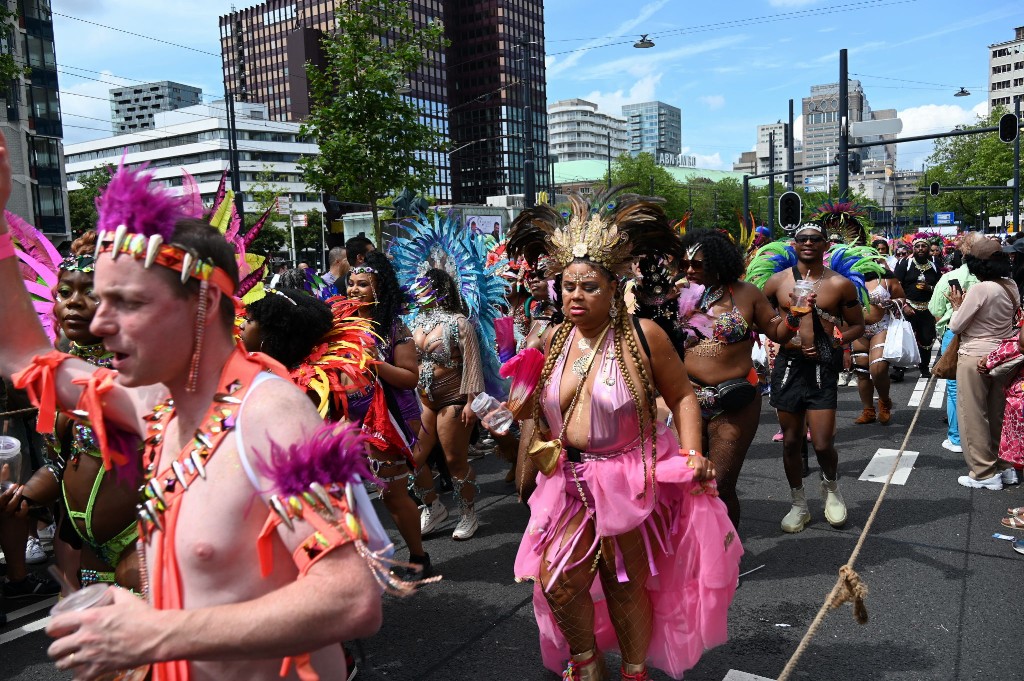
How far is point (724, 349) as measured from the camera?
195 inches

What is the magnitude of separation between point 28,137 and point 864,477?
153ft

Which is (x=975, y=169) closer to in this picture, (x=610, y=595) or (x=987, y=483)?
(x=987, y=483)

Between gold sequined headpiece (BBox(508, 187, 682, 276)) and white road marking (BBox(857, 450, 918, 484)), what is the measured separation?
14.1 ft

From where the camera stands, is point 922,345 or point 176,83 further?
point 176,83

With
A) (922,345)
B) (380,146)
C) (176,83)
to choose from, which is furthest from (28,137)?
(176,83)

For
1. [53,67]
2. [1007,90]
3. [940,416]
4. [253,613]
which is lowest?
[940,416]

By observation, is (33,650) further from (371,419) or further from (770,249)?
(770,249)

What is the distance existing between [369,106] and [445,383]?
1208 centimetres

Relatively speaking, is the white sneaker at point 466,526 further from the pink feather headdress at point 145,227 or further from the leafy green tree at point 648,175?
the leafy green tree at point 648,175

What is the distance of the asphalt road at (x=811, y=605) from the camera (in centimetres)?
383

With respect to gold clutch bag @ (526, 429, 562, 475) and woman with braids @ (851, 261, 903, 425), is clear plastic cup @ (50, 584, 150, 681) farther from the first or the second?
woman with braids @ (851, 261, 903, 425)

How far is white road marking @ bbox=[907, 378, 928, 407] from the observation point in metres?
10.1

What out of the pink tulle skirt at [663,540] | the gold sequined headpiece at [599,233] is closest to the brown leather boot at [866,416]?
the gold sequined headpiece at [599,233]

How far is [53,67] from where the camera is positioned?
1781 inches
